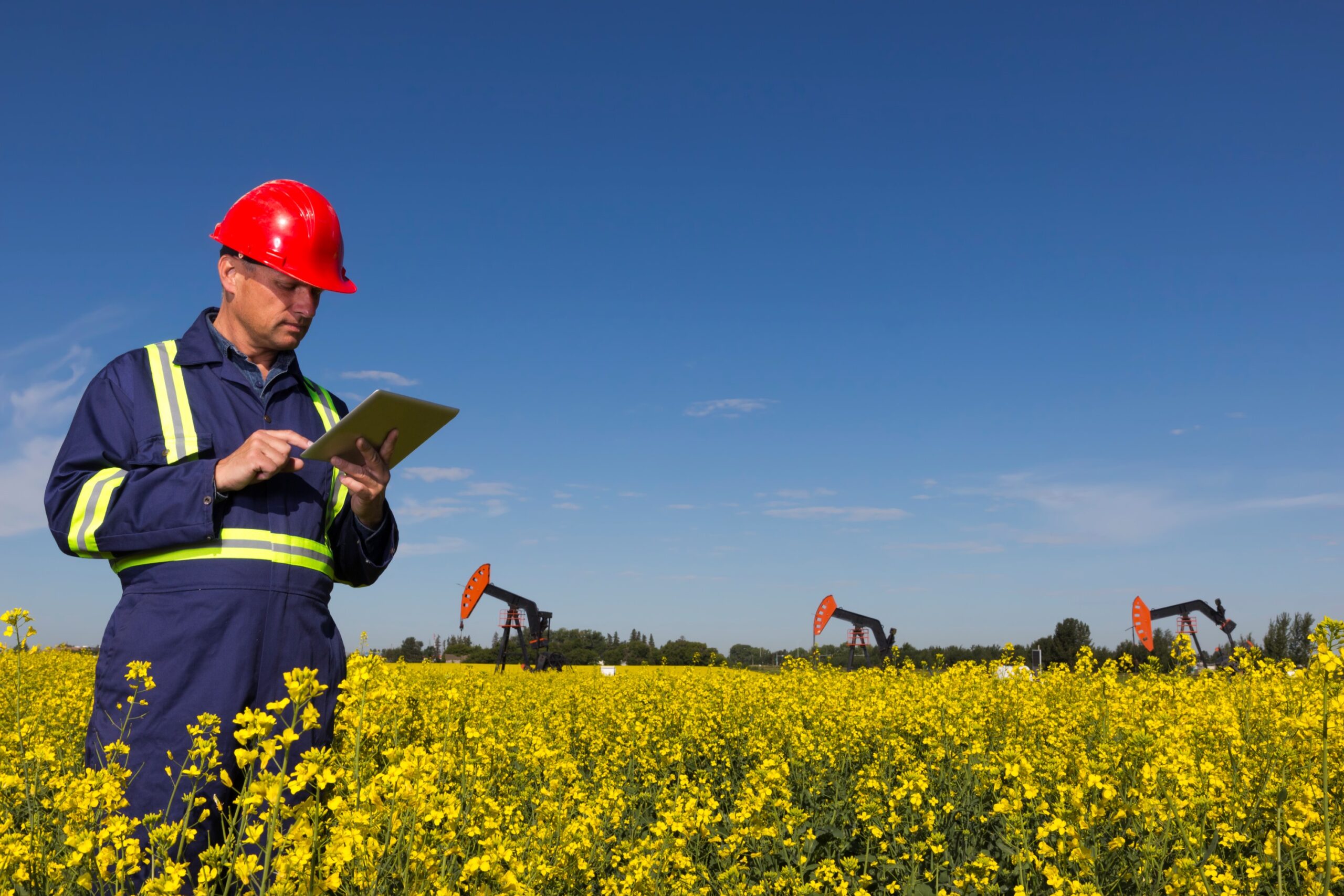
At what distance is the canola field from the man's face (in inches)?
35.6

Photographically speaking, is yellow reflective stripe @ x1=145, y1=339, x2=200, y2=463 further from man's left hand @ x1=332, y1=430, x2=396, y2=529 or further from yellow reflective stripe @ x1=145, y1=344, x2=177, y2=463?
man's left hand @ x1=332, y1=430, x2=396, y2=529

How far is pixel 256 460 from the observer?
190cm

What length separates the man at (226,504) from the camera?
192cm

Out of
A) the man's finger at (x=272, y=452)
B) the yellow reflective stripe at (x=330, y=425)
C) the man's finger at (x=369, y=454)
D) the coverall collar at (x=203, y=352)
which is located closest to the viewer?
the man's finger at (x=272, y=452)

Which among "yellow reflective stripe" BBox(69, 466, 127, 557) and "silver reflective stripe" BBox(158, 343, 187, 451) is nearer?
"yellow reflective stripe" BBox(69, 466, 127, 557)

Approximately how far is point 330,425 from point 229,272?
0.50 meters

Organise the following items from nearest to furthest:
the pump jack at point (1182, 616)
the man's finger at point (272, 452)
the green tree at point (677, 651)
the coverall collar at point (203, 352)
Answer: the man's finger at point (272, 452), the coverall collar at point (203, 352), the pump jack at point (1182, 616), the green tree at point (677, 651)

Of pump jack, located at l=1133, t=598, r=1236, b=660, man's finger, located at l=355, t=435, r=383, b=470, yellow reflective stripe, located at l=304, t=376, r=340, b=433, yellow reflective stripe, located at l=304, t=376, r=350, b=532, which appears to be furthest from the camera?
pump jack, located at l=1133, t=598, r=1236, b=660

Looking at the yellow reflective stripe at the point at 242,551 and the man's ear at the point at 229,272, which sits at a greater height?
the man's ear at the point at 229,272

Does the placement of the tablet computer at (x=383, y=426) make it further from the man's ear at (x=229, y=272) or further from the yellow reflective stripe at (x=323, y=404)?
the man's ear at (x=229, y=272)

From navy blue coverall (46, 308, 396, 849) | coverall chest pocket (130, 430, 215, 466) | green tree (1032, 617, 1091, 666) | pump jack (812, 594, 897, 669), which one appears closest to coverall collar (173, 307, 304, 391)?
navy blue coverall (46, 308, 396, 849)

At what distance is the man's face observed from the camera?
2197 mm

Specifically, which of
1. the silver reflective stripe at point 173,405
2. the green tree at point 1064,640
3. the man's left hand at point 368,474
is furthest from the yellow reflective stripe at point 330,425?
Result: the green tree at point 1064,640

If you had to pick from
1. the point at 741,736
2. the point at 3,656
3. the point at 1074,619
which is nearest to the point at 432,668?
the point at 3,656
